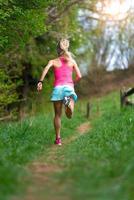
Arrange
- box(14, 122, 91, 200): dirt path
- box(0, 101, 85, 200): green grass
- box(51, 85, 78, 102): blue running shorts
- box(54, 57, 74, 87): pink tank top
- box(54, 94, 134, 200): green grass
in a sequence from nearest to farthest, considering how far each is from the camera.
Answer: box(54, 94, 134, 200): green grass
box(14, 122, 91, 200): dirt path
box(0, 101, 85, 200): green grass
box(51, 85, 78, 102): blue running shorts
box(54, 57, 74, 87): pink tank top

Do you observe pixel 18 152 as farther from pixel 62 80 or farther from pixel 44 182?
pixel 62 80

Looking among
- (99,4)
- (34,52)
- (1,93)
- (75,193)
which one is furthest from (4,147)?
(99,4)

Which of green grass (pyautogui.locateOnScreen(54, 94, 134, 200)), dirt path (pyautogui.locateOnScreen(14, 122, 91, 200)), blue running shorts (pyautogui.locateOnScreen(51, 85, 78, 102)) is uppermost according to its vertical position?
blue running shorts (pyautogui.locateOnScreen(51, 85, 78, 102))

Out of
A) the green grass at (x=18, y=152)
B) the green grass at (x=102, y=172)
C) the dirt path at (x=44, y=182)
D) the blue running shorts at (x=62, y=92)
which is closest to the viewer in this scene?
the green grass at (x=102, y=172)

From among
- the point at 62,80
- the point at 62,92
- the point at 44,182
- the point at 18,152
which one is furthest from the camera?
the point at 62,80

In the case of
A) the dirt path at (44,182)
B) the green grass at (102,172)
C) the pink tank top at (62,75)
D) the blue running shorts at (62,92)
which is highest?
the pink tank top at (62,75)

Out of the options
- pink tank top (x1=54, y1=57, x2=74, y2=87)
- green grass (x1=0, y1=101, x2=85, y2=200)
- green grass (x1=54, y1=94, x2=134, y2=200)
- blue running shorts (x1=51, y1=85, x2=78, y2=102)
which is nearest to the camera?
green grass (x1=54, y1=94, x2=134, y2=200)

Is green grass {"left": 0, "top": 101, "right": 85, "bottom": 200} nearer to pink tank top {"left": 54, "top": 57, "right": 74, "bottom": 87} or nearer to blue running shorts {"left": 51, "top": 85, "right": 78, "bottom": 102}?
blue running shorts {"left": 51, "top": 85, "right": 78, "bottom": 102}

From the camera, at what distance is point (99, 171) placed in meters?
6.43

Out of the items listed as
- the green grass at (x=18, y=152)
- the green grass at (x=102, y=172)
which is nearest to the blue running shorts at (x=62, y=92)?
the green grass at (x=18, y=152)

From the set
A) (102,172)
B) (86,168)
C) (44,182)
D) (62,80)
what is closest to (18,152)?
(86,168)

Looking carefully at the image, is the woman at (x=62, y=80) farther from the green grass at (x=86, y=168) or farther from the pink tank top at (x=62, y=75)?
the green grass at (x=86, y=168)

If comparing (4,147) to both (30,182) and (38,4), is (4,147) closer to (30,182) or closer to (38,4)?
(30,182)

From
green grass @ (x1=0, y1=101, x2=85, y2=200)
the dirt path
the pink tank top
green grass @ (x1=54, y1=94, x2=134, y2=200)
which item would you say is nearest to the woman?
the pink tank top
